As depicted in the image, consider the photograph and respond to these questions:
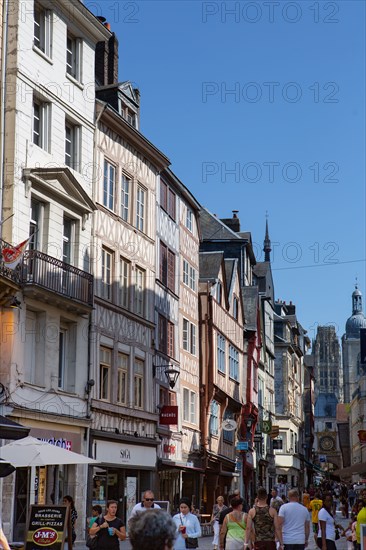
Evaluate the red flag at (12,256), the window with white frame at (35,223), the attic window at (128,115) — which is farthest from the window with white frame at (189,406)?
the red flag at (12,256)

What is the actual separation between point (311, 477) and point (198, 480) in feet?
214

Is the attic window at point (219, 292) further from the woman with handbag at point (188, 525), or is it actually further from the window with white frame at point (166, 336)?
the woman with handbag at point (188, 525)

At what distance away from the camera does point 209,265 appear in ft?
152

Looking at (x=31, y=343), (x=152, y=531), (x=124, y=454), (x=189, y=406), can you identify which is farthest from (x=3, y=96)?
(x=152, y=531)

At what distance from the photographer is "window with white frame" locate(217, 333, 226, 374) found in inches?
1781

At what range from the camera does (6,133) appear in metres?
24.8

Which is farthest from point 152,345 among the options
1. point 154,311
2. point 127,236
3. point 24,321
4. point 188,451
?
point 24,321

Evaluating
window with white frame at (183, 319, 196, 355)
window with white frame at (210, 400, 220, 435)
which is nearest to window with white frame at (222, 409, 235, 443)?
window with white frame at (210, 400, 220, 435)

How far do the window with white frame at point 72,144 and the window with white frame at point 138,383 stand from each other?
24.7ft

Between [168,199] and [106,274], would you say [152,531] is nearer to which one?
[106,274]

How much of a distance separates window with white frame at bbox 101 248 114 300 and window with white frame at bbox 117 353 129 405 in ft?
6.71

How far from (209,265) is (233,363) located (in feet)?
19.3

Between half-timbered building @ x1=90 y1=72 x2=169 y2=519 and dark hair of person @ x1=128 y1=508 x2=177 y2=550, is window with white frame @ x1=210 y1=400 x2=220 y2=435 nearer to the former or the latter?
half-timbered building @ x1=90 y1=72 x2=169 y2=519

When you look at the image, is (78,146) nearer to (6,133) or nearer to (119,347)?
(6,133)
